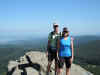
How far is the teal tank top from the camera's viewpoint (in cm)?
1242

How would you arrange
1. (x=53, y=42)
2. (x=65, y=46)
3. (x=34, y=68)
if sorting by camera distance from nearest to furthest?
(x=65, y=46) < (x=53, y=42) < (x=34, y=68)

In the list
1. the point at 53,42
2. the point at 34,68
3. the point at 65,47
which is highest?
the point at 53,42

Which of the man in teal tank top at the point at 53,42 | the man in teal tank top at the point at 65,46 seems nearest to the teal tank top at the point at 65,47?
the man in teal tank top at the point at 65,46

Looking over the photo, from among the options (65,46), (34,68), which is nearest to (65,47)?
(65,46)

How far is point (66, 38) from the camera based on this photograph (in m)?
12.5

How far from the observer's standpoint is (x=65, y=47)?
12.4m

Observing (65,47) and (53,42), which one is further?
(53,42)

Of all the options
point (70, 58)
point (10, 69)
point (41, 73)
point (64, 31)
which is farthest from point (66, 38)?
point (10, 69)

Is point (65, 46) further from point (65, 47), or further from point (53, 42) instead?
point (53, 42)

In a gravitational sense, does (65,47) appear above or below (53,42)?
below

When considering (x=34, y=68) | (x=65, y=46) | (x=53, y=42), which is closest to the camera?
(x=65, y=46)

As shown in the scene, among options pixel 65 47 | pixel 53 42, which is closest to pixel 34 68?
pixel 53 42

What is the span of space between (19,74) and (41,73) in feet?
8.63

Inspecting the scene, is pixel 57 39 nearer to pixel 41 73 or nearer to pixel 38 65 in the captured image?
pixel 41 73
